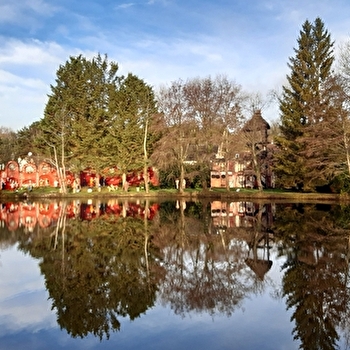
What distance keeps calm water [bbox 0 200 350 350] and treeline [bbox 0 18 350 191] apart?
21.5 meters

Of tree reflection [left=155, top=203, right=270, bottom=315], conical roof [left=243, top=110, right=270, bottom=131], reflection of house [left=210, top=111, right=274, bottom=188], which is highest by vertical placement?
conical roof [left=243, top=110, right=270, bottom=131]

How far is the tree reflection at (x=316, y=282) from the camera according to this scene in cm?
620

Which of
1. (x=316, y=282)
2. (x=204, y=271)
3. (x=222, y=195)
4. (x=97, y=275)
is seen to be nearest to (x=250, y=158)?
(x=222, y=195)

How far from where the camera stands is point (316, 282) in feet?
28.6

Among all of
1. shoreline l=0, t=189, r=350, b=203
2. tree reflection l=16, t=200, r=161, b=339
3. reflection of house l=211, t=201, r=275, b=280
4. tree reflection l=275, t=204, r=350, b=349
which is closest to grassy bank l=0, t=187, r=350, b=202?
shoreline l=0, t=189, r=350, b=203

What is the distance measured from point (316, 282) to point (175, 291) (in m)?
3.11

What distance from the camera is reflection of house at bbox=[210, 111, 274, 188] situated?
40.8 meters

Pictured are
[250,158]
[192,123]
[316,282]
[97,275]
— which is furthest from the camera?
[250,158]

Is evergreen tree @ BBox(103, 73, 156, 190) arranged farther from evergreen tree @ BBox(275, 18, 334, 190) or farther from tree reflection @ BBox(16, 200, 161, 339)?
tree reflection @ BBox(16, 200, 161, 339)

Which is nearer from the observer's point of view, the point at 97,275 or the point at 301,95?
the point at 97,275

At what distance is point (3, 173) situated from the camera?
190 feet

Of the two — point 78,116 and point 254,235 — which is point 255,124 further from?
point 254,235

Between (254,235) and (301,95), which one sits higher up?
(301,95)

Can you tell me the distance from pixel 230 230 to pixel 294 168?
24.6 metres
